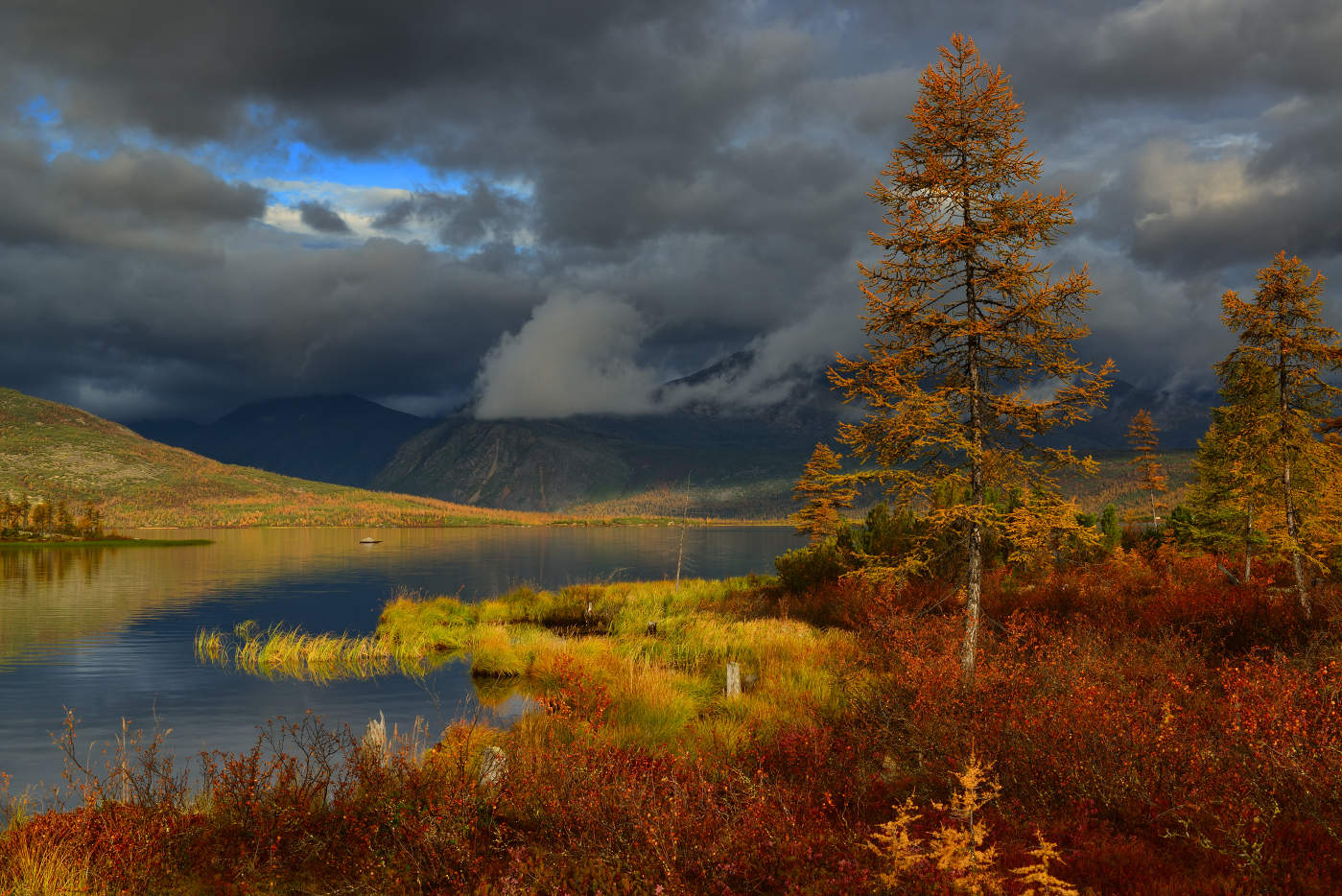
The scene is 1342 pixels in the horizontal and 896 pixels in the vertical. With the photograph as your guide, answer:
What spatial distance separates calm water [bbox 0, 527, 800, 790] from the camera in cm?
2075

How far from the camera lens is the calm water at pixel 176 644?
2075 centimetres

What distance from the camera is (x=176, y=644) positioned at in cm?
3588

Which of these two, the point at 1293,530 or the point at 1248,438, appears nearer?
the point at 1293,530

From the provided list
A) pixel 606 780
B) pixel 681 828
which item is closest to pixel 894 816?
pixel 681 828

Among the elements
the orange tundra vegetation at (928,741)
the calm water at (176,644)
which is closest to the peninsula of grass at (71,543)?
the calm water at (176,644)

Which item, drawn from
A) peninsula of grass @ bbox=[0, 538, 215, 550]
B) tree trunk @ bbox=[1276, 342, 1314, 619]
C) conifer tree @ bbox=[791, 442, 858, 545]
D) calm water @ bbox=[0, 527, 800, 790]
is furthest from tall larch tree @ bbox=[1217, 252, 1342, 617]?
peninsula of grass @ bbox=[0, 538, 215, 550]

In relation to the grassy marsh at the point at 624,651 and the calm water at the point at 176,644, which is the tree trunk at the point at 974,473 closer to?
the grassy marsh at the point at 624,651

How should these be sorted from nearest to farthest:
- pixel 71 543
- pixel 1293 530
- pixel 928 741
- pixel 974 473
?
pixel 928 741 → pixel 974 473 → pixel 1293 530 → pixel 71 543

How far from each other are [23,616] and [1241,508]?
195 ft

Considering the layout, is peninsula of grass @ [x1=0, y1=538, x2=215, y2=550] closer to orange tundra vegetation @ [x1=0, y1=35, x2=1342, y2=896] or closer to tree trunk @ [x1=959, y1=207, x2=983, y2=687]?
orange tundra vegetation @ [x1=0, y1=35, x2=1342, y2=896]

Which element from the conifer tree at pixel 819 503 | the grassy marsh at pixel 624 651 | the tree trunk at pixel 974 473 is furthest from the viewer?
the conifer tree at pixel 819 503

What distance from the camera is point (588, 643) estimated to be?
24922 mm

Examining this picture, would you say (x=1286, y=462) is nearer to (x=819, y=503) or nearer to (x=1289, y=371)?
(x=1289, y=371)

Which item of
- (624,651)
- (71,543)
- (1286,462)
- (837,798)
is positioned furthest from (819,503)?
(71,543)
